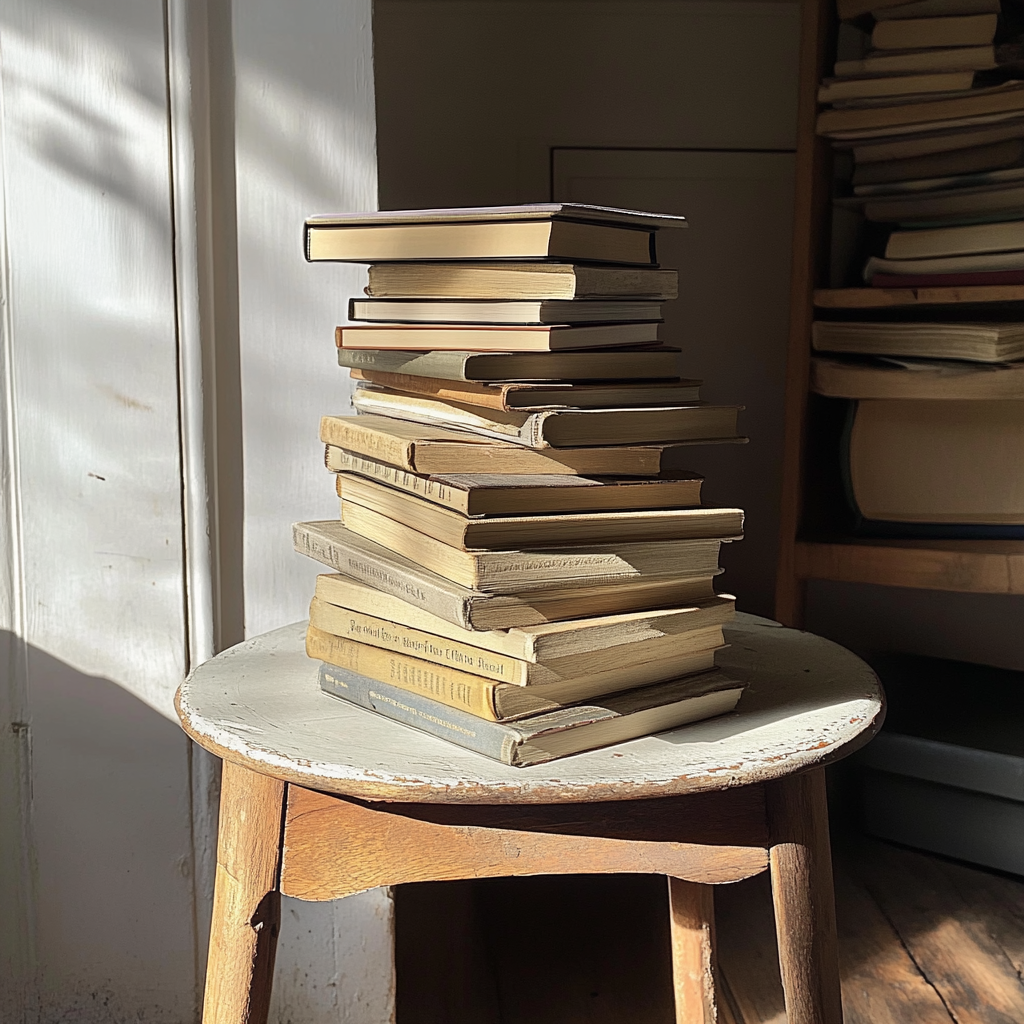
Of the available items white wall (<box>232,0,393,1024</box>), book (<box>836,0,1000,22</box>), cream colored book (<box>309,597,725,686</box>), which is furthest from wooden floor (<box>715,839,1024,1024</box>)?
book (<box>836,0,1000,22</box>)

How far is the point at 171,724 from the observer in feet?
3.54

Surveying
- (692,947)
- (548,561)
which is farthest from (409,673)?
(692,947)

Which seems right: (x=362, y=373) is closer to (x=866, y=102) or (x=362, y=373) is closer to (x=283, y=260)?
(x=283, y=260)

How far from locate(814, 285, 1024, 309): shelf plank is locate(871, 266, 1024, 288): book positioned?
11 millimetres

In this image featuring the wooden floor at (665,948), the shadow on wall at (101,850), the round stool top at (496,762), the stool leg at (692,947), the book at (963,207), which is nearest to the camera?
the round stool top at (496,762)

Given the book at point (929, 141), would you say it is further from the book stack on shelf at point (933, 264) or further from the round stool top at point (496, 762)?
the round stool top at point (496, 762)

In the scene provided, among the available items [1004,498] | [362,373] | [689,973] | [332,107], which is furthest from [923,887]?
[332,107]

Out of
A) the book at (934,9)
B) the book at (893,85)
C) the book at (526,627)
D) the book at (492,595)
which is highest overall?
the book at (934,9)

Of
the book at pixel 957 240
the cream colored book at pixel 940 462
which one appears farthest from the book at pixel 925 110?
the cream colored book at pixel 940 462

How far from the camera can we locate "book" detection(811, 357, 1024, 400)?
1337 mm

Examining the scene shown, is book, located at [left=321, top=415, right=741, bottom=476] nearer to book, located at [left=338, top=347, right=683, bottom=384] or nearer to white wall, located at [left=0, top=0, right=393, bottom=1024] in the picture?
book, located at [left=338, top=347, right=683, bottom=384]

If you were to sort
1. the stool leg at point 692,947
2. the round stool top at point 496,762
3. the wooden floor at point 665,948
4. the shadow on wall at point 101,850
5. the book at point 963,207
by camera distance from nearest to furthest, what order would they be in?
1. the round stool top at point 496,762
2. the stool leg at point 692,947
3. the shadow on wall at point 101,850
4. the wooden floor at point 665,948
5. the book at point 963,207

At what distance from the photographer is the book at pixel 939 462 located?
1406mm

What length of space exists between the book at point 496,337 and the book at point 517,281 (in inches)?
0.8
